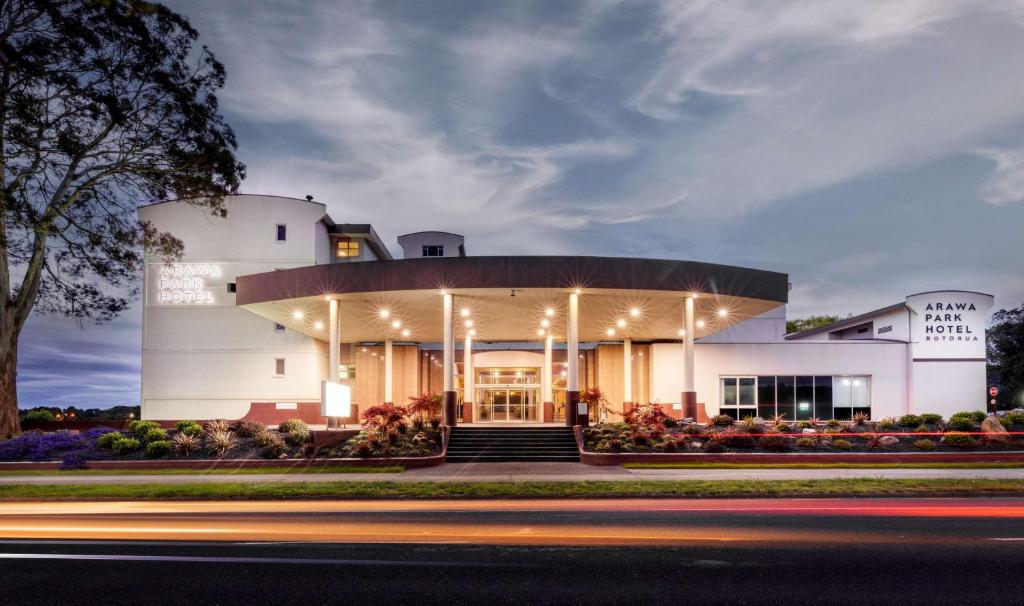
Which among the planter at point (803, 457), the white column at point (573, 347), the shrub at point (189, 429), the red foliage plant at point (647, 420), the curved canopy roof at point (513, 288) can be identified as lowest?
the planter at point (803, 457)

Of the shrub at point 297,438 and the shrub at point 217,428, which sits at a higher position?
the shrub at point 217,428

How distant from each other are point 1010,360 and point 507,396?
55871 millimetres

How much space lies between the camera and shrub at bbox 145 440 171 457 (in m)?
20.9

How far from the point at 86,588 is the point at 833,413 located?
121ft

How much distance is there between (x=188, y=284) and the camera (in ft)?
126

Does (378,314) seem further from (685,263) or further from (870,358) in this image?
(870,358)

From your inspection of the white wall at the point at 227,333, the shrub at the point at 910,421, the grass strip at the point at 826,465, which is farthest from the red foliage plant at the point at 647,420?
the white wall at the point at 227,333

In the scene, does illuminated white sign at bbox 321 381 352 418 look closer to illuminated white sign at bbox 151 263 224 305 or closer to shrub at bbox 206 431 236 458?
shrub at bbox 206 431 236 458

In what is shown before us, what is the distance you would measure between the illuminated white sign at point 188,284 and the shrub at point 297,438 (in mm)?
18834

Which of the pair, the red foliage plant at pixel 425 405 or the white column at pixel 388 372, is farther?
the white column at pixel 388 372

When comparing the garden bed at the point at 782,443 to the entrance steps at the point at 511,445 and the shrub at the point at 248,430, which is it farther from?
the shrub at the point at 248,430

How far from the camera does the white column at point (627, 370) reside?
37625 mm

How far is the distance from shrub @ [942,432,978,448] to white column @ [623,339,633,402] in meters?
17.2

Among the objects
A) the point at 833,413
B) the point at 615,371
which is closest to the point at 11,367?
the point at 615,371
